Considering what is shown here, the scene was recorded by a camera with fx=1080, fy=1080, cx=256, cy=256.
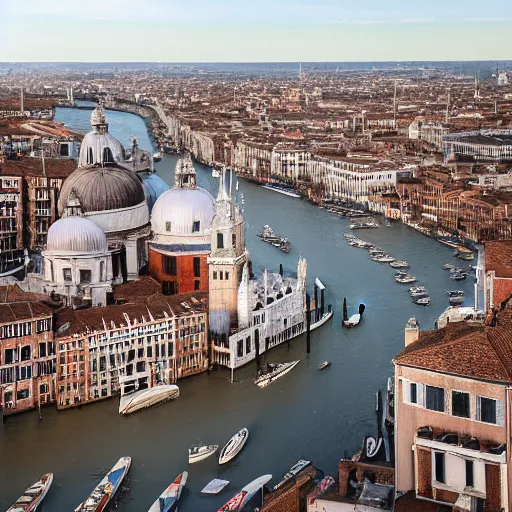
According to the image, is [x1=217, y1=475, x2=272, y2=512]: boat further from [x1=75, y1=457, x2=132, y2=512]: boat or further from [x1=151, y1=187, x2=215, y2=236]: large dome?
[x1=151, y1=187, x2=215, y2=236]: large dome

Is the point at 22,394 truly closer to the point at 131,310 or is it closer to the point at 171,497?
the point at 131,310

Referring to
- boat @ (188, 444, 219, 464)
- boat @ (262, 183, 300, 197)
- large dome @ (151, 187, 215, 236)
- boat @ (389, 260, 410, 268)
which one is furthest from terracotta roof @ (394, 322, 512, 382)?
boat @ (262, 183, 300, 197)

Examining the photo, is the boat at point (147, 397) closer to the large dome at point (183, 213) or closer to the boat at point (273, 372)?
the boat at point (273, 372)

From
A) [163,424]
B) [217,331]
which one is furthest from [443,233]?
[163,424]

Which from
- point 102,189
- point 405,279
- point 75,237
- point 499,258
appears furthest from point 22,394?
point 405,279

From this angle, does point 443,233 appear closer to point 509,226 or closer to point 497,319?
point 509,226

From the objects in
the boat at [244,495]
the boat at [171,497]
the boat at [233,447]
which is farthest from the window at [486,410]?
the boat at [233,447]
